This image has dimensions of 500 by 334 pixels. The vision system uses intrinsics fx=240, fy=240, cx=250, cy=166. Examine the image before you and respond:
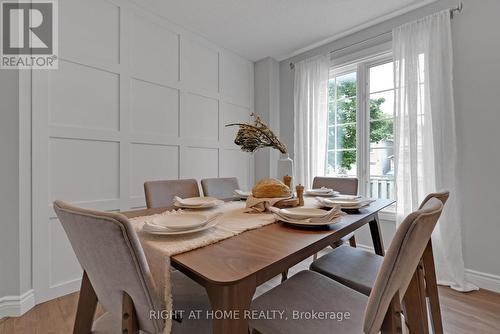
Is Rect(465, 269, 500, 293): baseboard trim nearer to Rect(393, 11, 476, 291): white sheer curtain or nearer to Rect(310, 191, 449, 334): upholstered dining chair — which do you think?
Rect(393, 11, 476, 291): white sheer curtain

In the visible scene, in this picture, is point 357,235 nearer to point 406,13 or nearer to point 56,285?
point 406,13

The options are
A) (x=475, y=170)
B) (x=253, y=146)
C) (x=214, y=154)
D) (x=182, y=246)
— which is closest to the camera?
(x=182, y=246)

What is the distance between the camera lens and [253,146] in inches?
54.3

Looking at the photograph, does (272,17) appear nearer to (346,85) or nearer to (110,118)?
(346,85)

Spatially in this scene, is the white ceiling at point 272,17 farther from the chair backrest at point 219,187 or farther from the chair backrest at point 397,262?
the chair backrest at point 397,262

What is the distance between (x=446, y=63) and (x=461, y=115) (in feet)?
1.50

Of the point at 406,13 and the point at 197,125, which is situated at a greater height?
the point at 406,13

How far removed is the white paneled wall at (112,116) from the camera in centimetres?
176

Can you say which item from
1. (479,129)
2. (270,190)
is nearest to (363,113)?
(479,129)

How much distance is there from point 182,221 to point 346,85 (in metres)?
2.64

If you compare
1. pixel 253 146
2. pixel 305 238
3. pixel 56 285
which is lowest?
pixel 56 285

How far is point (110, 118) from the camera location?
6.79 feet

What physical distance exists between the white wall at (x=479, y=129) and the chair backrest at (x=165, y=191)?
2238 millimetres

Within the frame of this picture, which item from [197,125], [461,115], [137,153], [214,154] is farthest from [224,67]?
[461,115]
